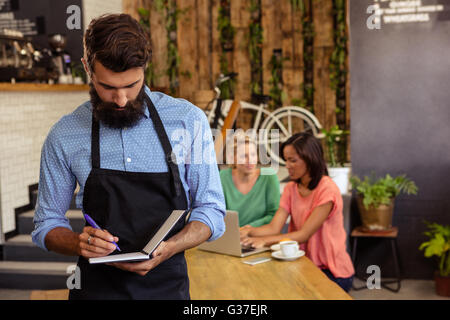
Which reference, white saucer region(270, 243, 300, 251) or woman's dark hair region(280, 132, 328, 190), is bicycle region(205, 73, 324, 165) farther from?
white saucer region(270, 243, 300, 251)

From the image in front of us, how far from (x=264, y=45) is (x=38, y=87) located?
2.94 metres

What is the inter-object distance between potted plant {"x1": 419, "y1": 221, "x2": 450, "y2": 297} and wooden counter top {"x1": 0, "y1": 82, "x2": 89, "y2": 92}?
3.59 metres

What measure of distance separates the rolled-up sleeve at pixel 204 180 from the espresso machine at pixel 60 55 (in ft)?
14.6

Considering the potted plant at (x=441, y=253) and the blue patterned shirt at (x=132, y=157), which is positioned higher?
the blue patterned shirt at (x=132, y=157)

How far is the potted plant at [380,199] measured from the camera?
14.1 feet

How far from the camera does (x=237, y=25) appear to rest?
6902mm

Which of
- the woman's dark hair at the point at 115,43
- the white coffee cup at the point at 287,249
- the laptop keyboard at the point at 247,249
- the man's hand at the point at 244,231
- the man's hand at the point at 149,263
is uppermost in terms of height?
the woman's dark hair at the point at 115,43

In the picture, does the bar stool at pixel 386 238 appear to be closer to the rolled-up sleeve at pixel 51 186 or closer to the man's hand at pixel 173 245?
the man's hand at pixel 173 245

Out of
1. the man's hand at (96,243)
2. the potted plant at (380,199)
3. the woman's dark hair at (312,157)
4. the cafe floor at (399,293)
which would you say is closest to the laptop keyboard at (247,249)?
the woman's dark hair at (312,157)

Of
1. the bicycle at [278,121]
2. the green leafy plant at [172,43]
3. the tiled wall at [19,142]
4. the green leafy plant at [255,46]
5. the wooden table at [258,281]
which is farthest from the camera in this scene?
the green leafy plant at [255,46]

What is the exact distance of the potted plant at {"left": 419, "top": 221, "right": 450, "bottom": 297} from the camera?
413cm

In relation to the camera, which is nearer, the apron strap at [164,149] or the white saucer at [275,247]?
the apron strap at [164,149]
